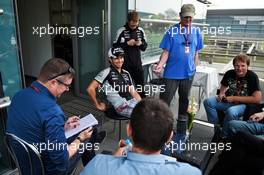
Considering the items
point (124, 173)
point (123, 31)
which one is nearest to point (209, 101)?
point (123, 31)

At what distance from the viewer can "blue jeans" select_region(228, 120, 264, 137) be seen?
203 centimetres

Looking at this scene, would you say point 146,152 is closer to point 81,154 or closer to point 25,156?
point 25,156

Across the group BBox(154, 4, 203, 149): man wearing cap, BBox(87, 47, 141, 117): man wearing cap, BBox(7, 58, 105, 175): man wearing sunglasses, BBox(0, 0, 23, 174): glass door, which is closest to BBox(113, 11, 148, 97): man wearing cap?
BBox(154, 4, 203, 149): man wearing cap

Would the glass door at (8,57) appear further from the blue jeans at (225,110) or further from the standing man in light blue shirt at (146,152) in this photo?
the blue jeans at (225,110)

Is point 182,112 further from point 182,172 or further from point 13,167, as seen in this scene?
point 182,172

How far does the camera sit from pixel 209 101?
2.67 meters

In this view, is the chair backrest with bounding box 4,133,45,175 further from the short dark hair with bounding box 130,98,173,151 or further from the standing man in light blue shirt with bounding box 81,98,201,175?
the short dark hair with bounding box 130,98,173,151

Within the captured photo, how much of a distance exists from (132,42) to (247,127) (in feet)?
5.51

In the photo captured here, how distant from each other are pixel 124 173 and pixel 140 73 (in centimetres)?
249

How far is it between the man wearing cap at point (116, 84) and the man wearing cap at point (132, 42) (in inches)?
22.4

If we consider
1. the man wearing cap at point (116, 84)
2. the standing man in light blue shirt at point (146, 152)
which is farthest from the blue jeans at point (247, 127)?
the standing man in light blue shirt at point (146, 152)

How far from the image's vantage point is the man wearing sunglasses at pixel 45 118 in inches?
44.7

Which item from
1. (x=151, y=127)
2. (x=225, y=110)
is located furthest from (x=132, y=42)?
(x=151, y=127)

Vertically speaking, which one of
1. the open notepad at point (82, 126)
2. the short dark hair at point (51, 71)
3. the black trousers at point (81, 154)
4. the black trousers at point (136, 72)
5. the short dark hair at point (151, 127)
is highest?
the short dark hair at point (51, 71)
